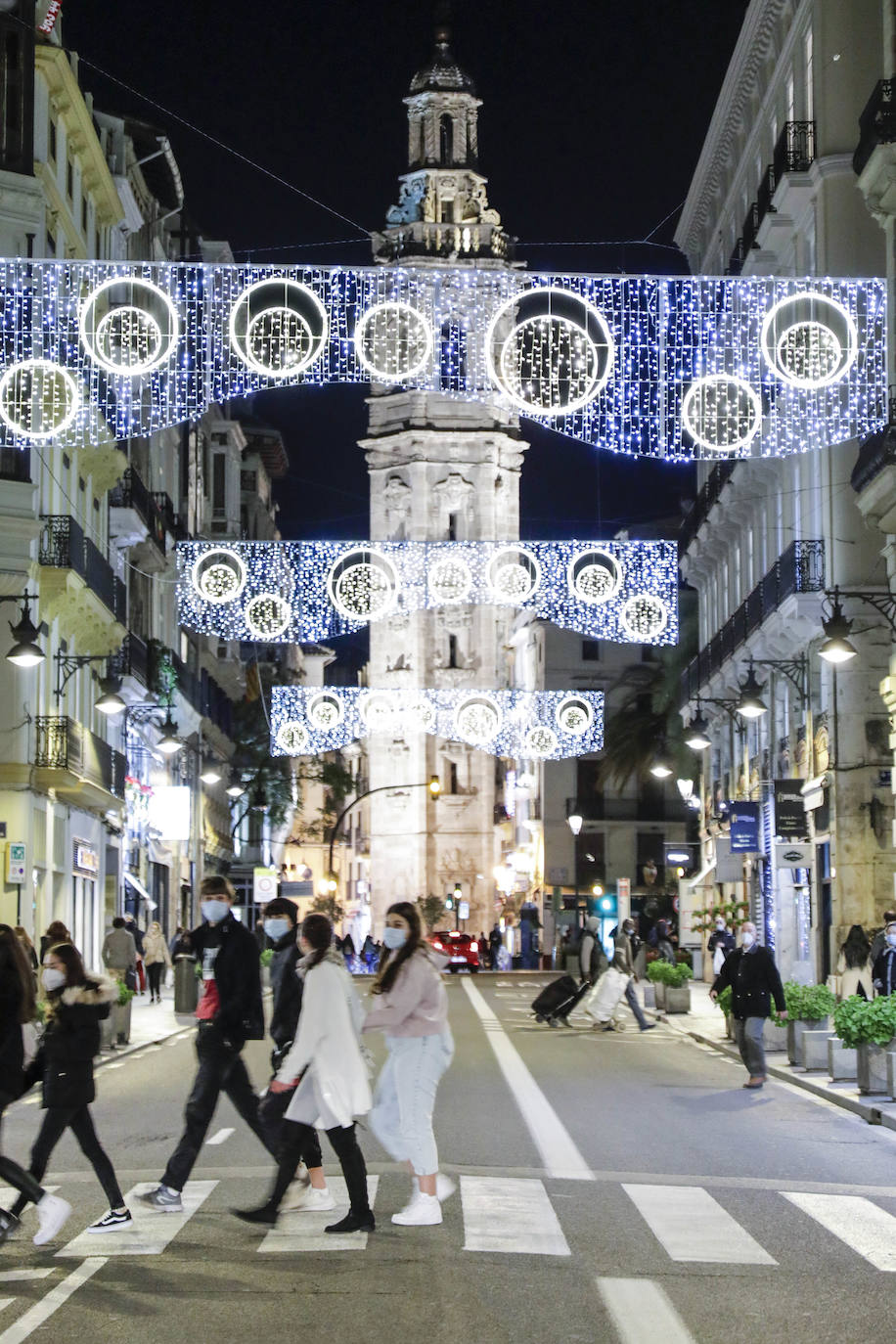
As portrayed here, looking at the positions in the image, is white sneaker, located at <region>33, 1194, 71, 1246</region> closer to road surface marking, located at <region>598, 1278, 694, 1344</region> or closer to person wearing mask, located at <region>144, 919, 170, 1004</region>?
road surface marking, located at <region>598, 1278, 694, 1344</region>

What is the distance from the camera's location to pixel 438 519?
4178 inches

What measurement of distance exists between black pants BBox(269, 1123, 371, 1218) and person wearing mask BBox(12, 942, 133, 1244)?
87 centimetres

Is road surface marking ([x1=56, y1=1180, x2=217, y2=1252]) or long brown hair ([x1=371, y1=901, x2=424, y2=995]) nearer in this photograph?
road surface marking ([x1=56, y1=1180, x2=217, y2=1252])

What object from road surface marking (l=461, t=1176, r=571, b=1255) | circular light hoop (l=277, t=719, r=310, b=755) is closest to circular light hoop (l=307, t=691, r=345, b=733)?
circular light hoop (l=277, t=719, r=310, b=755)

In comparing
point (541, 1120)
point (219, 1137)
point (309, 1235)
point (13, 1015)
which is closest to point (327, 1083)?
point (309, 1235)

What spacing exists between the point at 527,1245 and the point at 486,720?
60085 millimetres

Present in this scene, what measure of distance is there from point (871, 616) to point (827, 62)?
1030 cm

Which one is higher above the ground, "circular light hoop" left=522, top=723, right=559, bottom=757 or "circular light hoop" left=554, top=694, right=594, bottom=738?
"circular light hoop" left=554, top=694, right=594, bottom=738

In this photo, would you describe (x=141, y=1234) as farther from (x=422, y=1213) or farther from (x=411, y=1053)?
(x=411, y=1053)

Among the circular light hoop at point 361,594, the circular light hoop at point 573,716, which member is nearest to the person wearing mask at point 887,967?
the circular light hoop at point 361,594

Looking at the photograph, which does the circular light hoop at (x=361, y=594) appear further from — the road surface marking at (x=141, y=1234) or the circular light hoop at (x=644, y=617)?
the road surface marking at (x=141, y=1234)

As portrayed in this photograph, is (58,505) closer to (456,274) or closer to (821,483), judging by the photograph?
(821,483)

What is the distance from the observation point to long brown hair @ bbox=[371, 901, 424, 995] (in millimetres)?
12430

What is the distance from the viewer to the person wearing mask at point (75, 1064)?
1178cm
